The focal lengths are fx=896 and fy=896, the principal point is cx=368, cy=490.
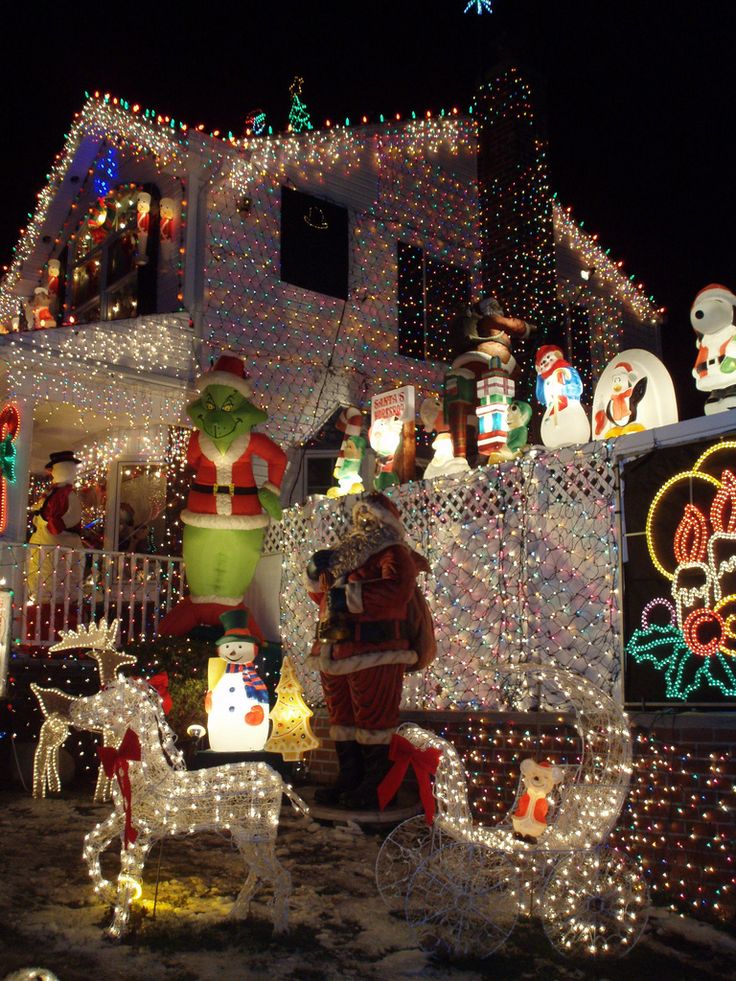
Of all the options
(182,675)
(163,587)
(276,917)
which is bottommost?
(276,917)

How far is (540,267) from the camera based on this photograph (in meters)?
12.7

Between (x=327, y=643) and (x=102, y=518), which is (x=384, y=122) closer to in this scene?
(x=102, y=518)

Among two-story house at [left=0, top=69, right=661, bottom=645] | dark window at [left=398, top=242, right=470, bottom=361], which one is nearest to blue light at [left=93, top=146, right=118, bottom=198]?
two-story house at [left=0, top=69, right=661, bottom=645]

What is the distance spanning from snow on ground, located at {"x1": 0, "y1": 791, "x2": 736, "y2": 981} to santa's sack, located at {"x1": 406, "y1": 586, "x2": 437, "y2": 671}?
153cm

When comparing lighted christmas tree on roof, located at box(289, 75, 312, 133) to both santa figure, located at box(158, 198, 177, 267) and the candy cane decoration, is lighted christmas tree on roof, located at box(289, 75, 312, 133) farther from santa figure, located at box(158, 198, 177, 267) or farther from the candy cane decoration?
the candy cane decoration

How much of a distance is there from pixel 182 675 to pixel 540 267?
7.77 m

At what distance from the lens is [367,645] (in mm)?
6500

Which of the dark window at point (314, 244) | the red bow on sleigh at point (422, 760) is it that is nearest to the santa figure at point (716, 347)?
the red bow on sleigh at point (422, 760)

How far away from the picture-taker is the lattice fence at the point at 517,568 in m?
6.11

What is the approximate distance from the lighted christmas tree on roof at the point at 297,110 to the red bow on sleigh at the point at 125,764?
12.9m

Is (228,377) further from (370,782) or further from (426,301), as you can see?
(426,301)

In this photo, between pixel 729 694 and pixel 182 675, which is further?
pixel 182 675

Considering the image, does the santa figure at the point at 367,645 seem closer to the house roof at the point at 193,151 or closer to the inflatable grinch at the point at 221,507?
the inflatable grinch at the point at 221,507

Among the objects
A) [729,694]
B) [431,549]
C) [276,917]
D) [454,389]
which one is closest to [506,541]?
[431,549]
